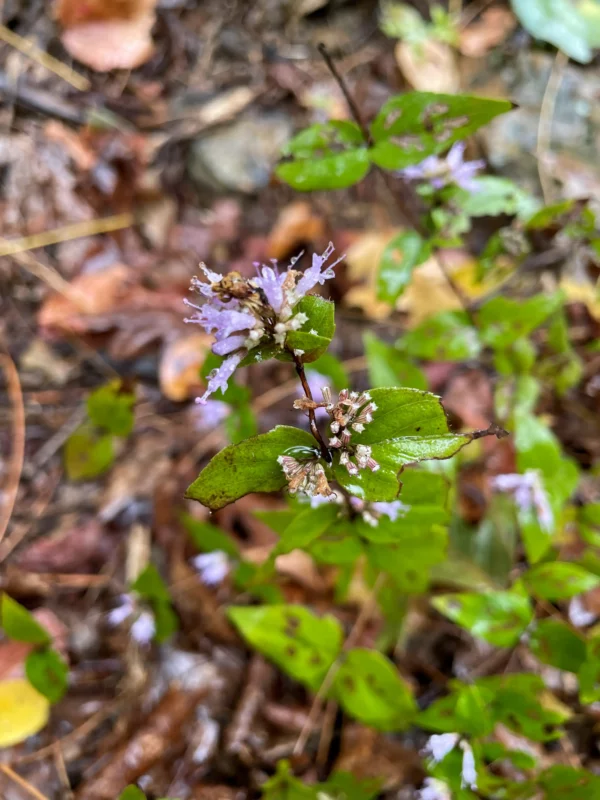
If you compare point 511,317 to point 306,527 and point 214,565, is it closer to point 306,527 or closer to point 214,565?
point 306,527

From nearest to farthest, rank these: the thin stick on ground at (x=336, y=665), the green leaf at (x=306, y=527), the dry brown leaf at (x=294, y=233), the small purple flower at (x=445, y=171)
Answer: the green leaf at (x=306, y=527) → the small purple flower at (x=445, y=171) → the thin stick on ground at (x=336, y=665) → the dry brown leaf at (x=294, y=233)

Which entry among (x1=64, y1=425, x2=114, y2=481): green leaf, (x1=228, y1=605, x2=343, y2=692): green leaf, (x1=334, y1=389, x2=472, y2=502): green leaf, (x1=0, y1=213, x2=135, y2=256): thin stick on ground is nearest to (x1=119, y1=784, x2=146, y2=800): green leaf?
(x1=228, y1=605, x2=343, y2=692): green leaf

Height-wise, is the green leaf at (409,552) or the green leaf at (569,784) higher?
the green leaf at (409,552)

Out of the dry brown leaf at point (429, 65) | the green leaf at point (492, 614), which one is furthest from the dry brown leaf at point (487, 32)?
the green leaf at point (492, 614)

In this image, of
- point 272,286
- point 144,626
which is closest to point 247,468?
point 272,286

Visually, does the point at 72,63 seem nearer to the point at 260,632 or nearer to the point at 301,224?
the point at 301,224

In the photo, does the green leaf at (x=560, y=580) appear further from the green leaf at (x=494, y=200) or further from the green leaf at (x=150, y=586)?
the green leaf at (x=150, y=586)

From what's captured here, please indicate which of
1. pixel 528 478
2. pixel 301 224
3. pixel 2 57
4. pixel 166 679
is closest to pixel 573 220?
pixel 528 478

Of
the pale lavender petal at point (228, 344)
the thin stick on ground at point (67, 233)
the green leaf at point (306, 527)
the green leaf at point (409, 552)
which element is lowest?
the thin stick on ground at point (67, 233)
